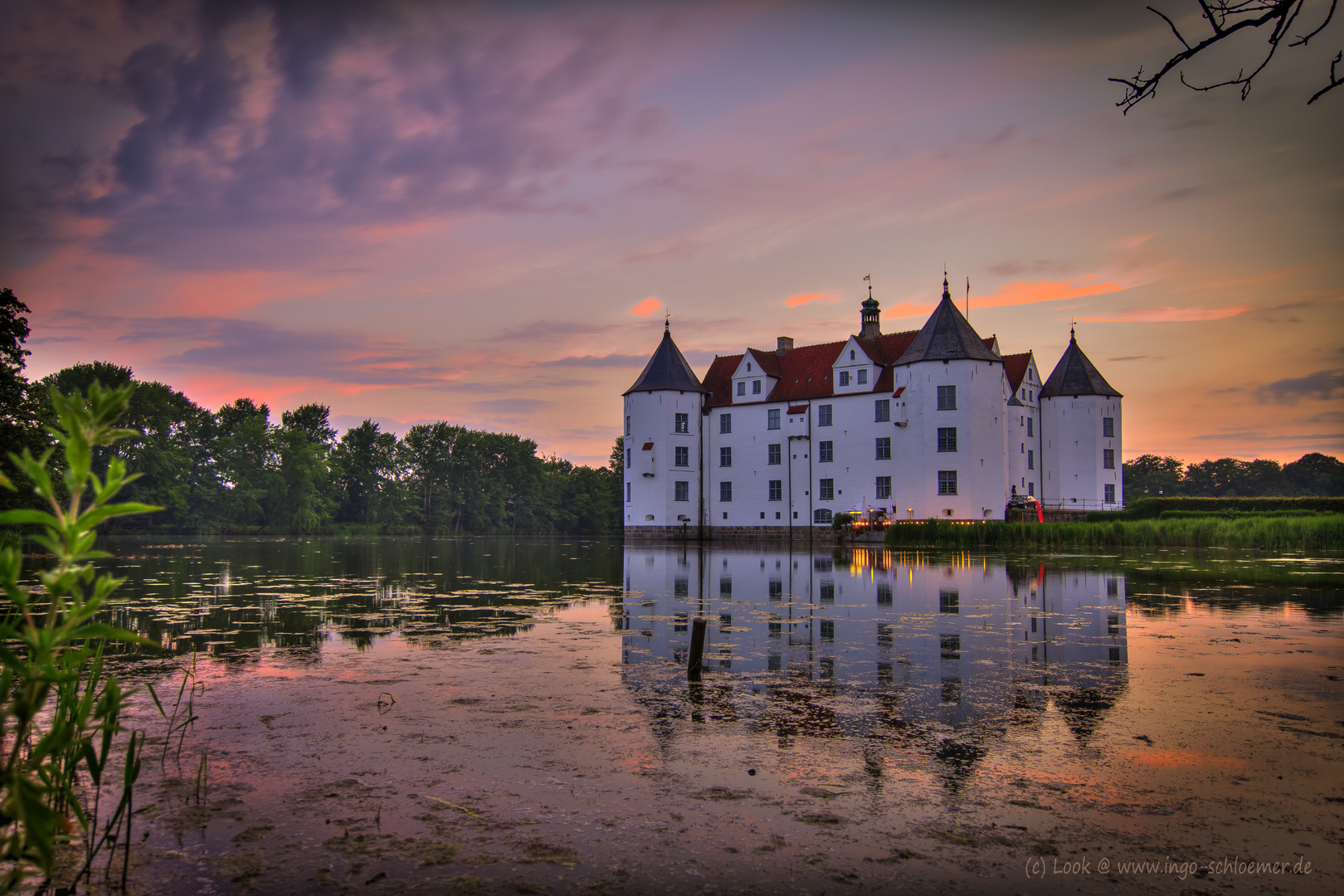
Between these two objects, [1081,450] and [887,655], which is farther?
[1081,450]

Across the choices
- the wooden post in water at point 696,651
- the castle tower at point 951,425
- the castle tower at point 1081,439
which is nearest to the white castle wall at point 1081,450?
the castle tower at point 1081,439

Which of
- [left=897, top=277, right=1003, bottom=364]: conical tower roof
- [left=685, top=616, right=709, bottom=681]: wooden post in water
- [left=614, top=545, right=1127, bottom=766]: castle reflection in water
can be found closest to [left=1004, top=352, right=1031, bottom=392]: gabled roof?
[left=897, top=277, right=1003, bottom=364]: conical tower roof

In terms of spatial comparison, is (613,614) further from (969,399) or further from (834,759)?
(969,399)

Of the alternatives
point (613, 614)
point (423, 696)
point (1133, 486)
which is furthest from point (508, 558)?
point (1133, 486)

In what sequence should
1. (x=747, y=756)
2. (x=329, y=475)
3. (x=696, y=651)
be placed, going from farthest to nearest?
(x=329, y=475)
(x=696, y=651)
(x=747, y=756)

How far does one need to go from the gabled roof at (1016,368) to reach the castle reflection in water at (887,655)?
35.1 m

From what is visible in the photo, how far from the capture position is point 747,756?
515 centimetres

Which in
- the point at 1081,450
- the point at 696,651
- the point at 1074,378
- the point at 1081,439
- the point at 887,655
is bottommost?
the point at 887,655

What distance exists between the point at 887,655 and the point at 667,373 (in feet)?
151

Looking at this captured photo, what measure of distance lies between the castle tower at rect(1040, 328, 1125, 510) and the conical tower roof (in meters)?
7.68

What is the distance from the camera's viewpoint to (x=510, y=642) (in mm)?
9633

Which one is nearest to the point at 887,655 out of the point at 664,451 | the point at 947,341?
the point at 947,341

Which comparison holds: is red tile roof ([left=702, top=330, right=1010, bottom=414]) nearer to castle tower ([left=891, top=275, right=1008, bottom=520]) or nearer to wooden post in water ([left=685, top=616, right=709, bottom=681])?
castle tower ([left=891, top=275, right=1008, bottom=520])

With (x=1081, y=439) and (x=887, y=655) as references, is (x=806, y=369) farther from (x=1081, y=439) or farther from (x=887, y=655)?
→ (x=887, y=655)
